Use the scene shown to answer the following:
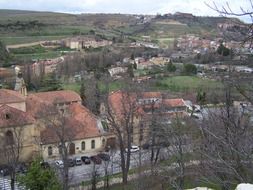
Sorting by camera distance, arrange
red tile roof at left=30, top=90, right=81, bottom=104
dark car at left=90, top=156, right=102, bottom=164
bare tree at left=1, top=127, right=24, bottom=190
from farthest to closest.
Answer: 1. red tile roof at left=30, top=90, right=81, bottom=104
2. dark car at left=90, top=156, right=102, bottom=164
3. bare tree at left=1, top=127, right=24, bottom=190

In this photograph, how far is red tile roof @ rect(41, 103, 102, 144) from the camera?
32250 mm

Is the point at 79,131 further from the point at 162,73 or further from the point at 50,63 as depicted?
the point at 50,63

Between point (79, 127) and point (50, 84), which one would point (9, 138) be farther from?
point (50, 84)

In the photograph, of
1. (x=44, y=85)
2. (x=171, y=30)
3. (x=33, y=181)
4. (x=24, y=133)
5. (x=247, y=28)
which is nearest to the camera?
(x=247, y=28)

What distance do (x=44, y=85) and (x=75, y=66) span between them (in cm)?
1436

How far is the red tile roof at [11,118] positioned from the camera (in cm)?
2934

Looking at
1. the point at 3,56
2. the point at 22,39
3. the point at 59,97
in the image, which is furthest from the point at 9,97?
the point at 22,39

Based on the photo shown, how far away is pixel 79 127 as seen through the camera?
110ft

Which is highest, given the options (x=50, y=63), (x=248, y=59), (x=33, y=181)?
(x=248, y=59)

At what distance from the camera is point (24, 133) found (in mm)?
31203

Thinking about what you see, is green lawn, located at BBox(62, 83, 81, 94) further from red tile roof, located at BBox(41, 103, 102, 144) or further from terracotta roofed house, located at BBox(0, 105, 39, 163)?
terracotta roofed house, located at BBox(0, 105, 39, 163)

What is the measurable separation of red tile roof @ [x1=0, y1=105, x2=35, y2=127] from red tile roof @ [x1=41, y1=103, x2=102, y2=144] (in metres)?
1.86

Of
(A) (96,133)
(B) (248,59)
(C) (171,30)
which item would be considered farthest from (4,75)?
(C) (171,30)

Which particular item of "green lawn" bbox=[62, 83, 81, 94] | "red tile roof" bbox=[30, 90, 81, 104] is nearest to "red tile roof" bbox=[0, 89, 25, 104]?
"red tile roof" bbox=[30, 90, 81, 104]
